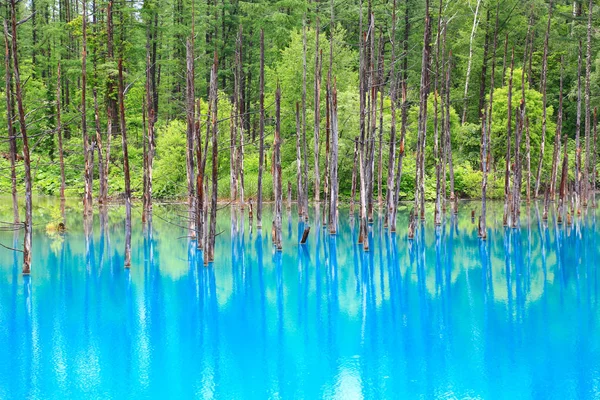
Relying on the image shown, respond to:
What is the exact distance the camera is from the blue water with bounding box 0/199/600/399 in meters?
10.2

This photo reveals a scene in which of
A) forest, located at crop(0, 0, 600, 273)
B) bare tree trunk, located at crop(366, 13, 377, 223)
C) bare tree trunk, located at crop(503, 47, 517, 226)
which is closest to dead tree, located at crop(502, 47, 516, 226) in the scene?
bare tree trunk, located at crop(503, 47, 517, 226)

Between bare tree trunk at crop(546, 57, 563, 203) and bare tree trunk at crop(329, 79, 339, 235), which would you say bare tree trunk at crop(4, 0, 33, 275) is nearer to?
bare tree trunk at crop(329, 79, 339, 235)

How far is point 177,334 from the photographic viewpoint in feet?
42.4

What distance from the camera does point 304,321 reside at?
13992 mm

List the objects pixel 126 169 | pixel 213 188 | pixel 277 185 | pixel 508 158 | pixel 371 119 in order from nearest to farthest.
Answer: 1. pixel 126 169
2. pixel 213 188
3. pixel 277 185
4. pixel 371 119
5. pixel 508 158

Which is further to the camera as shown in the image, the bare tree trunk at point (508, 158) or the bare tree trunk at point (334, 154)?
the bare tree trunk at point (508, 158)

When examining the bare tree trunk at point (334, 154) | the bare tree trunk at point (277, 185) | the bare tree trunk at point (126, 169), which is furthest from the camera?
the bare tree trunk at point (334, 154)

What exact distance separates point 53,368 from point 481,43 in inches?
1699

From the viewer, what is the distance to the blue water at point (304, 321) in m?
10.2

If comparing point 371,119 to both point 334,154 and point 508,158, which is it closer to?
point 334,154

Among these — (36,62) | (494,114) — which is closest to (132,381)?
(494,114)

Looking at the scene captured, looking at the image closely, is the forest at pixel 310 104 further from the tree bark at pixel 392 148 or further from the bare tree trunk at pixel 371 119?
the bare tree trunk at pixel 371 119

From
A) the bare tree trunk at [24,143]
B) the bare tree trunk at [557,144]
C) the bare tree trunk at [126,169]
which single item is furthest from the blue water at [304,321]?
the bare tree trunk at [557,144]

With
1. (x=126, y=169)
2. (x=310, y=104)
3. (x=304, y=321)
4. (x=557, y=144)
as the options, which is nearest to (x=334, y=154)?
(x=126, y=169)
